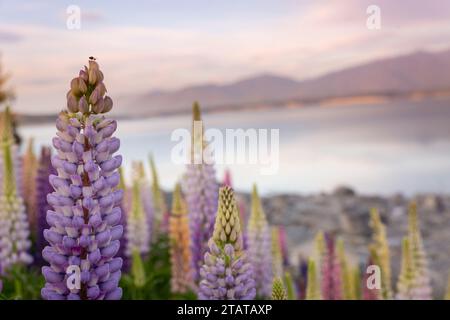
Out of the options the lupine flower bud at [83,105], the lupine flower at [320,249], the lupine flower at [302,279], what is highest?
the lupine flower bud at [83,105]

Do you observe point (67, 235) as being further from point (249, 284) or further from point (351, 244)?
point (351, 244)

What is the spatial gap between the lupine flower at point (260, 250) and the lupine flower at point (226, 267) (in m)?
1.28

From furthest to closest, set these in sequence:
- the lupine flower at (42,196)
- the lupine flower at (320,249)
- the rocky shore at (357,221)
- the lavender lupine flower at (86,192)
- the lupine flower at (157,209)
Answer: the rocky shore at (357,221) → the lupine flower at (157,209) → the lupine flower at (42,196) → the lupine flower at (320,249) → the lavender lupine flower at (86,192)

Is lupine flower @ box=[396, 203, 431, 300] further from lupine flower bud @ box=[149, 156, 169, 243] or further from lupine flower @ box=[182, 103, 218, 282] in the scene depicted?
lupine flower bud @ box=[149, 156, 169, 243]

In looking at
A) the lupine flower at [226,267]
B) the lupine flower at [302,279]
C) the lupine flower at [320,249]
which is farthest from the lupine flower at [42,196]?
the lupine flower at [226,267]

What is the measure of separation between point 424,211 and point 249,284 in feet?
25.8

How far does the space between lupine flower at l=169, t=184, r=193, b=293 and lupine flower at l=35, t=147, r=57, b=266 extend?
0.79 meters

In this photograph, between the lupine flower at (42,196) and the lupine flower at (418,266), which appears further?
the lupine flower at (42,196)

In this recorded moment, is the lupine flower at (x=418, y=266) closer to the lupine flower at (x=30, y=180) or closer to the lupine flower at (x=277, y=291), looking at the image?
the lupine flower at (x=277, y=291)

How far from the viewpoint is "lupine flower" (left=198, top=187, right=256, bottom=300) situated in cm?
282

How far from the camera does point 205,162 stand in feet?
14.3

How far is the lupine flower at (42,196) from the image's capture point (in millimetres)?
4794

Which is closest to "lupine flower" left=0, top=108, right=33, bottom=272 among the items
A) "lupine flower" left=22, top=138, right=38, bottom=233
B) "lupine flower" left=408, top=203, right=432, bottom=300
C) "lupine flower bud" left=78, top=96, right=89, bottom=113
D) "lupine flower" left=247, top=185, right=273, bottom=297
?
"lupine flower" left=22, top=138, right=38, bottom=233
